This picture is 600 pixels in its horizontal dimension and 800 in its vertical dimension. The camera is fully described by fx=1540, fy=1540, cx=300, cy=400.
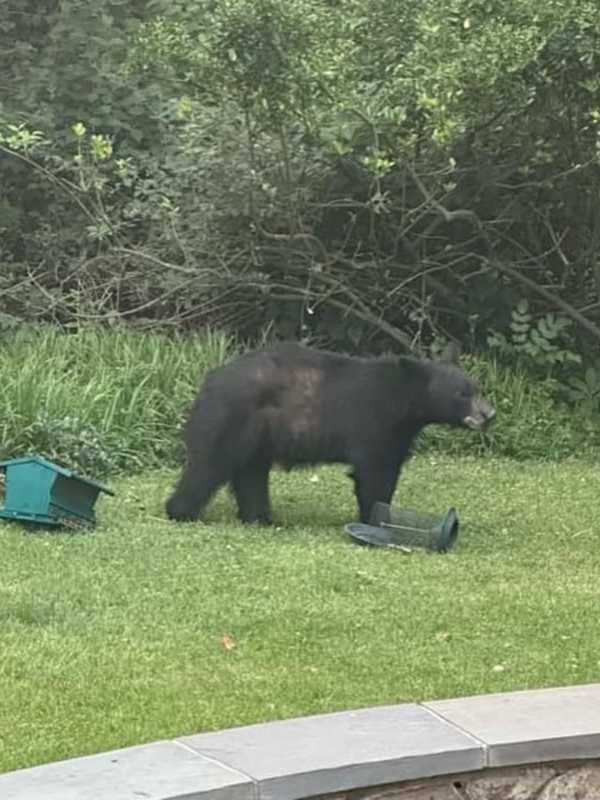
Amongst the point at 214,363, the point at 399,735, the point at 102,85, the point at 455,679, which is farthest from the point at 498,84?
the point at 399,735

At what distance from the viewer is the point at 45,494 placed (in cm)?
859

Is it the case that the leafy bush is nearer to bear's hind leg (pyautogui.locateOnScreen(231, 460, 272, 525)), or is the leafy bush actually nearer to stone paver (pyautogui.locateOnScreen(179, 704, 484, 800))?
bear's hind leg (pyautogui.locateOnScreen(231, 460, 272, 525))

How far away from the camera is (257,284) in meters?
13.8

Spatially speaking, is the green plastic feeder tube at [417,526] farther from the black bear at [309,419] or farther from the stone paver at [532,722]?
the stone paver at [532,722]

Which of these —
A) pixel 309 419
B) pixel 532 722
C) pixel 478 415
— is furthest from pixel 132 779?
pixel 478 415

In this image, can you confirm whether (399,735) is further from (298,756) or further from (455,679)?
(455,679)

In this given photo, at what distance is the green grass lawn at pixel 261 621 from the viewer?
18.1 ft

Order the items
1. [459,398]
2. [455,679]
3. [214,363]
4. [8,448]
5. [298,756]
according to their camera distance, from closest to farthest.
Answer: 1. [298,756]
2. [455,679]
3. [459,398]
4. [8,448]
5. [214,363]

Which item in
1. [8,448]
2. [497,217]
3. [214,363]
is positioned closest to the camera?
[8,448]

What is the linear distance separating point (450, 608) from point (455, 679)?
1123mm

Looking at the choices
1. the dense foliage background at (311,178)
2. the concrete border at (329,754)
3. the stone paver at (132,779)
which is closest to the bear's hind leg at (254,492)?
the dense foliage background at (311,178)

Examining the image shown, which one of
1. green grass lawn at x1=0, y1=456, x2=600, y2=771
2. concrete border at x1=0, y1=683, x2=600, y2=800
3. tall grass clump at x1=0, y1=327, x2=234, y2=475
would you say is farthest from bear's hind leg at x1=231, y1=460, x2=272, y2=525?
concrete border at x1=0, y1=683, x2=600, y2=800

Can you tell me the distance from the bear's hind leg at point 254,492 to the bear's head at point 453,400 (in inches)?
43.1

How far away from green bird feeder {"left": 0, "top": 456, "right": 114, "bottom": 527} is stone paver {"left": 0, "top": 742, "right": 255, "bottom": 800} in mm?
4272
